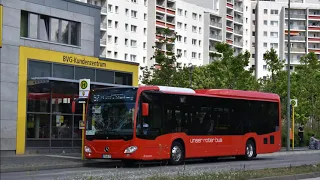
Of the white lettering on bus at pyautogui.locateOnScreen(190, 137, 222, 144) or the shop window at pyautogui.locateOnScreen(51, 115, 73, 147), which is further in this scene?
the shop window at pyautogui.locateOnScreen(51, 115, 73, 147)

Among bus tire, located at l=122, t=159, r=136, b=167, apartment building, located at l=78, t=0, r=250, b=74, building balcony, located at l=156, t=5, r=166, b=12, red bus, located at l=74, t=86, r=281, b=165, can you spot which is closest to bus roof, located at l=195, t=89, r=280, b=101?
red bus, located at l=74, t=86, r=281, b=165

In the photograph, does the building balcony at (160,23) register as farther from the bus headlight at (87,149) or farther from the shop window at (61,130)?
the bus headlight at (87,149)

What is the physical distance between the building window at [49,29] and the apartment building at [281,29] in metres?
95.4

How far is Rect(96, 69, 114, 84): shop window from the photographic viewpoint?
33344 mm

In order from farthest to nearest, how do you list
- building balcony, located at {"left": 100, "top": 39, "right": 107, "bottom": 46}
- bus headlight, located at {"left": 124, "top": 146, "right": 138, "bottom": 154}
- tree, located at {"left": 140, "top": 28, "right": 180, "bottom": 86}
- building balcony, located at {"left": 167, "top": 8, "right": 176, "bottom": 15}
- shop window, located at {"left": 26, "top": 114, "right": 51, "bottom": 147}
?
building balcony, located at {"left": 167, "top": 8, "right": 176, "bottom": 15}
building balcony, located at {"left": 100, "top": 39, "right": 107, "bottom": 46}
tree, located at {"left": 140, "top": 28, "right": 180, "bottom": 86}
shop window, located at {"left": 26, "top": 114, "right": 51, "bottom": 147}
bus headlight, located at {"left": 124, "top": 146, "right": 138, "bottom": 154}

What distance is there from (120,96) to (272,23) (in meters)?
109

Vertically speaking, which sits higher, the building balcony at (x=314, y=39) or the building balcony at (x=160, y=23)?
the building balcony at (x=314, y=39)

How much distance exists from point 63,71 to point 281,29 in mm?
102709

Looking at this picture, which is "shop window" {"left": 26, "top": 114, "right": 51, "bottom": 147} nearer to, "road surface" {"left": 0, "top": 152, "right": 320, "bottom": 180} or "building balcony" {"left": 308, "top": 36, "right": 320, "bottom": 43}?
"road surface" {"left": 0, "top": 152, "right": 320, "bottom": 180}

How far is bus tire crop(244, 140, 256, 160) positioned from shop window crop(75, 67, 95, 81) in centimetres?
896

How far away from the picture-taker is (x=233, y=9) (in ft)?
395

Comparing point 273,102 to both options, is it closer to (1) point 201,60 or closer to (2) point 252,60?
(1) point 201,60

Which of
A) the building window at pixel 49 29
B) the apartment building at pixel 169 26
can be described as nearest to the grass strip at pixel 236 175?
the building window at pixel 49 29

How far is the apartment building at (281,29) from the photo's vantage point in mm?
127688
